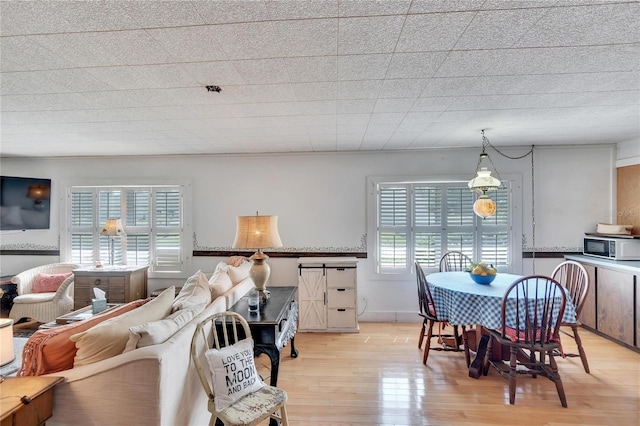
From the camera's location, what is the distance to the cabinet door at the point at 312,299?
3945mm

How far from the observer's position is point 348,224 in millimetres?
4441

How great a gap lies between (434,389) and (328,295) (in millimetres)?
1671

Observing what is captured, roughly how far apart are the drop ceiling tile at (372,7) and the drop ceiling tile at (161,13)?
0.67 meters

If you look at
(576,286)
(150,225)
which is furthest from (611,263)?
(150,225)

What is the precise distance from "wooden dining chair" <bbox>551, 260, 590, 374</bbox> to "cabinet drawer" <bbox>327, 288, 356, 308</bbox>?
213cm

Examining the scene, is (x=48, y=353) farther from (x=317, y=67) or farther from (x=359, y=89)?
(x=359, y=89)

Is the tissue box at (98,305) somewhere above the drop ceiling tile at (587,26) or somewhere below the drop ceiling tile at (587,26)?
below

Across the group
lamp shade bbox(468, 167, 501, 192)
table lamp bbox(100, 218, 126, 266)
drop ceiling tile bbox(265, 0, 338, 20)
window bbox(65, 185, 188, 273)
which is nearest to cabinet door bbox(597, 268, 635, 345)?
lamp shade bbox(468, 167, 501, 192)

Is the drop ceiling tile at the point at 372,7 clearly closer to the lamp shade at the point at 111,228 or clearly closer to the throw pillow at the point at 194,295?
the throw pillow at the point at 194,295

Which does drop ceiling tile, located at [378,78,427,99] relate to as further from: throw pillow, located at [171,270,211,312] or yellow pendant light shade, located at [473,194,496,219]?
throw pillow, located at [171,270,211,312]

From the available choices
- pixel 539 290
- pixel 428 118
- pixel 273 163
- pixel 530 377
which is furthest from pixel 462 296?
pixel 273 163

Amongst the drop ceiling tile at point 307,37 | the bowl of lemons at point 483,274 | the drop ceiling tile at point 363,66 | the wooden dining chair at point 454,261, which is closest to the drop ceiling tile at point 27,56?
the drop ceiling tile at point 307,37

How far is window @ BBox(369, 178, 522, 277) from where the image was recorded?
14.0 ft

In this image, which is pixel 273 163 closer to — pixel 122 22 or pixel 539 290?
pixel 122 22
